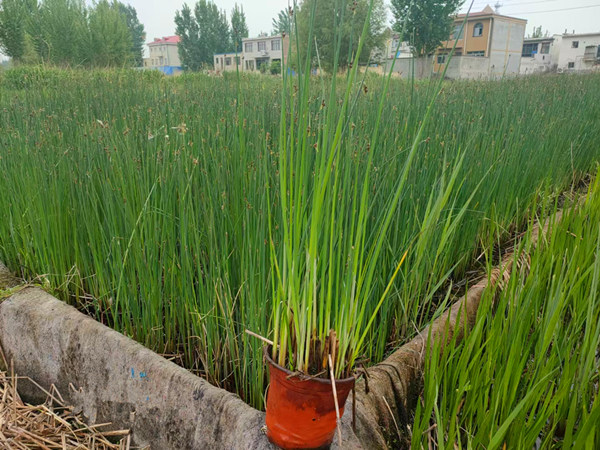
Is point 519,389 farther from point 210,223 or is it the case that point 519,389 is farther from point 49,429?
point 49,429

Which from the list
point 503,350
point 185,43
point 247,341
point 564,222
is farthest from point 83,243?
point 185,43

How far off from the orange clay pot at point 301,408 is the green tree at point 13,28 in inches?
693

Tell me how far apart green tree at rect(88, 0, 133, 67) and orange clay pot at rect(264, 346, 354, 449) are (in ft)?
57.5

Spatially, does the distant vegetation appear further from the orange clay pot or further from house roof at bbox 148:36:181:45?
house roof at bbox 148:36:181:45

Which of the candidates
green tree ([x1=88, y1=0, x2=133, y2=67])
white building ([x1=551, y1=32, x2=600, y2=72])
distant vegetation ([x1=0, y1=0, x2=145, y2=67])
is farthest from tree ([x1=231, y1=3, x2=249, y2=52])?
white building ([x1=551, y1=32, x2=600, y2=72])

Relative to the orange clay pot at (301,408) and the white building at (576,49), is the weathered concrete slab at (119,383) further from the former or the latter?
the white building at (576,49)

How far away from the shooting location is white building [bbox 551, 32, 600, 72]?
40312 millimetres

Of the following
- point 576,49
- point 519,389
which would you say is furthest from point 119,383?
point 576,49

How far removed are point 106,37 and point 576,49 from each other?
43.8 m

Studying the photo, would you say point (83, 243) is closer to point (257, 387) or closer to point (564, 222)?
point (257, 387)

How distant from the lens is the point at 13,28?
48.9ft

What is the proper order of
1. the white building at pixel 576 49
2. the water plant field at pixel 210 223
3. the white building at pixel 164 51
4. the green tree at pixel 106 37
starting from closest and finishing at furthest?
the water plant field at pixel 210 223 → the green tree at pixel 106 37 → the white building at pixel 576 49 → the white building at pixel 164 51

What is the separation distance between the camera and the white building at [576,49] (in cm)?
4031

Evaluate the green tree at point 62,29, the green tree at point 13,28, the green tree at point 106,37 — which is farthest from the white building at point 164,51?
the green tree at point 13,28
